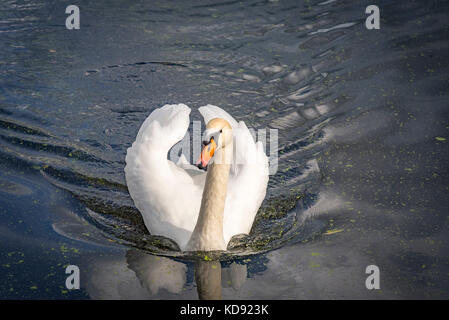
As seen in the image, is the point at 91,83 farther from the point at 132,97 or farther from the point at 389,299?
the point at 389,299

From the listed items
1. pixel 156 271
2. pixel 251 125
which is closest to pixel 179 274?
pixel 156 271

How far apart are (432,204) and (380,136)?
141 cm

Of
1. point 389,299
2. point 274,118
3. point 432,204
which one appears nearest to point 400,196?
point 432,204

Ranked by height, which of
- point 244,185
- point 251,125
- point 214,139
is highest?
point 251,125

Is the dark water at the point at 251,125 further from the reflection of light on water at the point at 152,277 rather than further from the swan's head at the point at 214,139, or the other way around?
the swan's head at the point at 214,139

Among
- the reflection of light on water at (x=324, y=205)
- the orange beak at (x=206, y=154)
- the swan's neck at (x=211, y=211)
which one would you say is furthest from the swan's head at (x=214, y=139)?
the reflection of light on water at (x=324, y=205)

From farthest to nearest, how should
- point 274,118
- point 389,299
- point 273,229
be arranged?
1. point 274,118
2. point 273,229
3. point 389,299

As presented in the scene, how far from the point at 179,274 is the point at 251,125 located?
2.85m

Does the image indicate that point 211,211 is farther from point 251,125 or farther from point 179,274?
point 251,125

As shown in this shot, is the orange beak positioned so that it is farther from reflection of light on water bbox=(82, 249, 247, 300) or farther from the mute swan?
reflection of light on water bbox=(82, 249, 247, 300)

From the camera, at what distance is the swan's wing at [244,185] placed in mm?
5043

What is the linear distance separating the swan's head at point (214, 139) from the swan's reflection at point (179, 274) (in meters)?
0.80

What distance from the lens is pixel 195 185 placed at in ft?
17.4

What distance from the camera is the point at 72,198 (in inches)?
219
